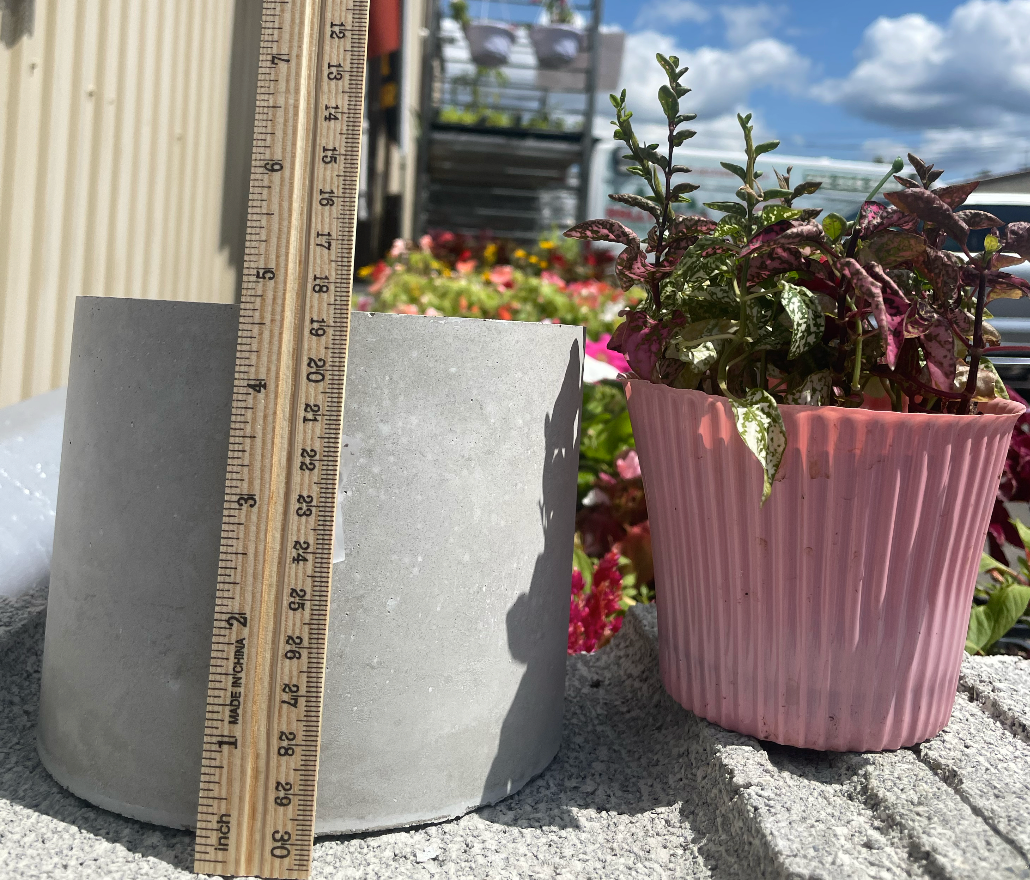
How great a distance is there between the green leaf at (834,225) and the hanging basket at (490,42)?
10020 millimetres

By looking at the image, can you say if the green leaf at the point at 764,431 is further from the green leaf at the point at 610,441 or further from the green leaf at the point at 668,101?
the green leaf at the point at 610,441

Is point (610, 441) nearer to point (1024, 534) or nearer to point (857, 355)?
point (1024, 534)

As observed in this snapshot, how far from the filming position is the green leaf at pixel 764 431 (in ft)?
3.52

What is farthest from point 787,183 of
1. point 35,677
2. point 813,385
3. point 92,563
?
point 35,677

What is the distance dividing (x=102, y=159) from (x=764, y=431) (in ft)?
7.22

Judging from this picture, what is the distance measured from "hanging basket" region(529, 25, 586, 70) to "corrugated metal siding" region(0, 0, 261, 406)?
7.22 m

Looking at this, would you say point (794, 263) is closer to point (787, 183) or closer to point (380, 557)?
point (787, 183)

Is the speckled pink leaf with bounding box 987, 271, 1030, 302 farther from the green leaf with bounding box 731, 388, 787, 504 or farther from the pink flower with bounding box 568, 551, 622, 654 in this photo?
the pink flower with bounding box 568, 551, 622, 654

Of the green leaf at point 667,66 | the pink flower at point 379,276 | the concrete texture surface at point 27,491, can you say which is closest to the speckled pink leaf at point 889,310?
the green leaf at point 667,66

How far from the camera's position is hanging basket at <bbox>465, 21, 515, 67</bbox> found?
1027 cm

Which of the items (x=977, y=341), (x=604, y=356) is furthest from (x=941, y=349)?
(x=604, y=356)

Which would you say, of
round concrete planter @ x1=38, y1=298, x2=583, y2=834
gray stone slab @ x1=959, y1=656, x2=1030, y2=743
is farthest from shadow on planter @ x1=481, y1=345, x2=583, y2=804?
gray stone slab @ x1=959, y1=656, x2=1030, y2=743

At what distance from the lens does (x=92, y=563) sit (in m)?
1.20

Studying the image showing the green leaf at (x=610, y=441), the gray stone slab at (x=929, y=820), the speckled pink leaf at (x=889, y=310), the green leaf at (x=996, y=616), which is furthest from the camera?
the green leaf at (x=610, y=441)
